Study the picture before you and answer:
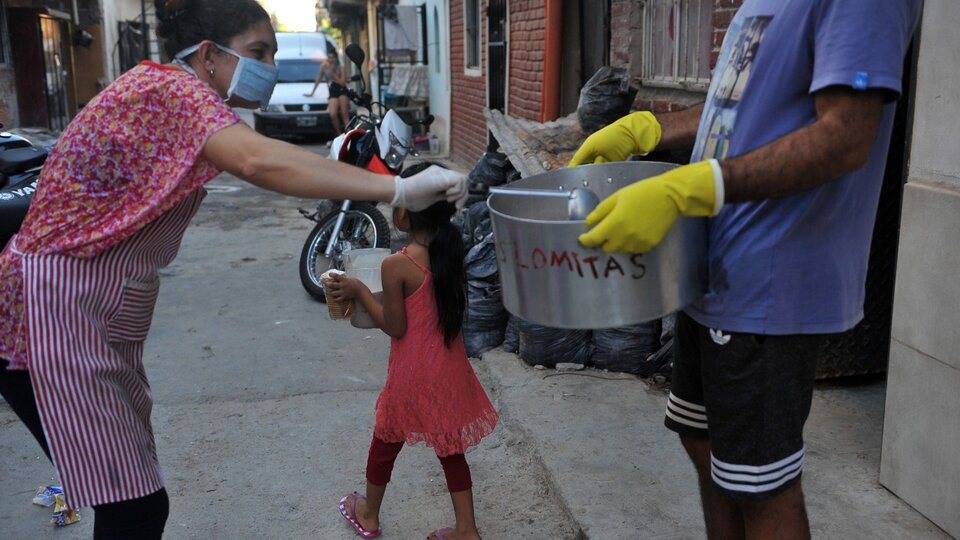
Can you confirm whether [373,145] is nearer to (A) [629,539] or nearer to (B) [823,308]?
(A) [629,539]

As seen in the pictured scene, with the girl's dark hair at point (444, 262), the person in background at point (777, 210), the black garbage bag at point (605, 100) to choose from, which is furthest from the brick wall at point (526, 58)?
the person in background at point (777, 210)

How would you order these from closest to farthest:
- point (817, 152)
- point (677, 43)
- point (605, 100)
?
point (817, 152), point (605, 100), point (677, 43)

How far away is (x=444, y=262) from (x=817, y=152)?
1.55 metres

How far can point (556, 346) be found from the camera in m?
4.47

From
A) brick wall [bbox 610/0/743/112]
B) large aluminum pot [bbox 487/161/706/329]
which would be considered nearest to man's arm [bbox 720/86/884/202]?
large aluminum pot [bbox 487/161/706/329]

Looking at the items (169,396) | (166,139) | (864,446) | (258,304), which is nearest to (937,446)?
(864,446)

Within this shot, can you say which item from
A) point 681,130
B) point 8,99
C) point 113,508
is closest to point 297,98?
point 8,99

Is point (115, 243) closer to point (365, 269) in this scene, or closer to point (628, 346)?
point (365, 269)

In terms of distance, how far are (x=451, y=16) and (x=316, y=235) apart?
7946mm

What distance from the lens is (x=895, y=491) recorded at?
300 cm

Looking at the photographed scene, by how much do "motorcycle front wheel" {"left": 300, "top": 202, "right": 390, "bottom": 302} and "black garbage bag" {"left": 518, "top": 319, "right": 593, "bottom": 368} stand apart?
82.3 inches

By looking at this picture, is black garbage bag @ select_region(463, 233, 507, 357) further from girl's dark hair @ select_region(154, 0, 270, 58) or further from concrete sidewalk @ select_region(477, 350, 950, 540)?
girl's dark hair @ select_region(154, 0, 270, 58)

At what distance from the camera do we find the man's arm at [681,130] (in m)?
2.30

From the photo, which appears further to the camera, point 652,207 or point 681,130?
point 681,130
